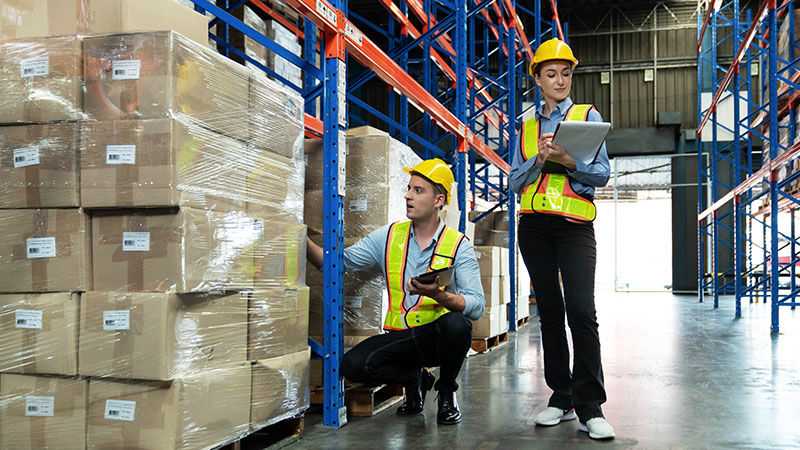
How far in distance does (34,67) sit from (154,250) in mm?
943

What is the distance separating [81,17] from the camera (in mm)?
2953

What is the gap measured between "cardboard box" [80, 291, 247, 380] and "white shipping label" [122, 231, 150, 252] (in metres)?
0.18

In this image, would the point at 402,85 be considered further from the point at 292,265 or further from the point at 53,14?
the point at 53,14

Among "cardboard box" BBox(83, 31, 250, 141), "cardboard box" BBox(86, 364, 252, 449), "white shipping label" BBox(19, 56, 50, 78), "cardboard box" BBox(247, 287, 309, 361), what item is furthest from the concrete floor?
"white shipping label" BBox(19, 56, 50, 78)

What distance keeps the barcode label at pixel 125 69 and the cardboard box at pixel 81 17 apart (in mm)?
179

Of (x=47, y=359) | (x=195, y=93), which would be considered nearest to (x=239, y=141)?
(x=195, y=93)

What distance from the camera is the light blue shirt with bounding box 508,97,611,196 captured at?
3.52m

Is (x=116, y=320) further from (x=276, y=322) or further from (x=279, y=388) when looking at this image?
(x=279, y=388)

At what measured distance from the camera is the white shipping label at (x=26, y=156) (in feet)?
9.50

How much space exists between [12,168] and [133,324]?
34.6 inches

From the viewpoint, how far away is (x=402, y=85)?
16.8 feet

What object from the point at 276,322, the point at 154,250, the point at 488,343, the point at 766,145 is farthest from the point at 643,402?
the point at 766,145

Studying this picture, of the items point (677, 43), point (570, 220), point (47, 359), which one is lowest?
point (47, 359)

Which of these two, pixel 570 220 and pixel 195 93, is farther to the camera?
pixel 570 220
